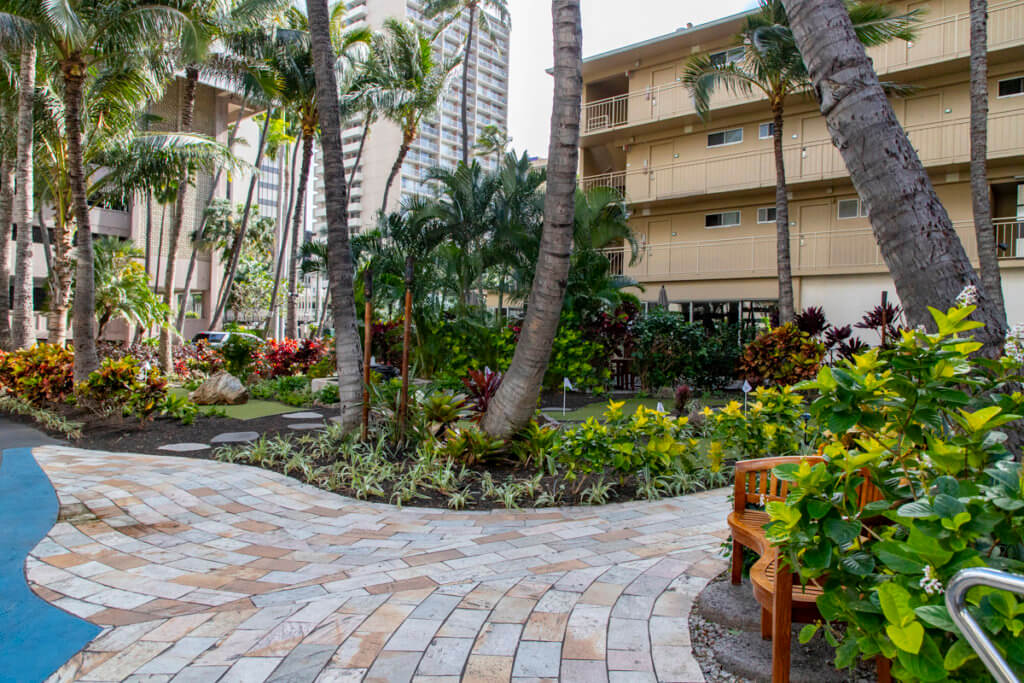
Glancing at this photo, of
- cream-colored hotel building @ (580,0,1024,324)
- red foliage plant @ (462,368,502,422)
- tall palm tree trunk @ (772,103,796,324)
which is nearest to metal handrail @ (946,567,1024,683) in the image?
red foliage plant @ (462,368,502,422)

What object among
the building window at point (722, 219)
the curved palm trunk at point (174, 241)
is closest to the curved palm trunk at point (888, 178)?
the curved palm trunk at point (174, 241)

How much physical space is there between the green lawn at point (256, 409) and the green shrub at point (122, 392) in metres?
1.40

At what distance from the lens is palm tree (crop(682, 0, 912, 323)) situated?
40.2 ft

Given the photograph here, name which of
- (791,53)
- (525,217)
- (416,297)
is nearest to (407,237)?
(416,297)

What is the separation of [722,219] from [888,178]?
58.4ft

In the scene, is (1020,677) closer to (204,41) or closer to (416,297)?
(416,297)

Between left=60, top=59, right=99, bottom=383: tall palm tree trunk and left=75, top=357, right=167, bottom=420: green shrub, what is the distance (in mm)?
768

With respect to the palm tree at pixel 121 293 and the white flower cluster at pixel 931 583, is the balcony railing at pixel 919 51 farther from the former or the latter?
the white flower cluster at pixel 931 583

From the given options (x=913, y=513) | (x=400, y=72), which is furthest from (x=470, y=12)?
(x=913, y=513)

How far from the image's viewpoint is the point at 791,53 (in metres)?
12.9

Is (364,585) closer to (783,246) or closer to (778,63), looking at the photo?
(783,246)

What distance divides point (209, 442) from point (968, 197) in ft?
58.5

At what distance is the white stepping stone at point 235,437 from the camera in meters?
8.12

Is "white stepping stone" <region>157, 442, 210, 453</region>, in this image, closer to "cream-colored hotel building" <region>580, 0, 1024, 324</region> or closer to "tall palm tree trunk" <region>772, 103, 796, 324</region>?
"tall palm tree trunk" <region>772, 103, 796, 324</region>
